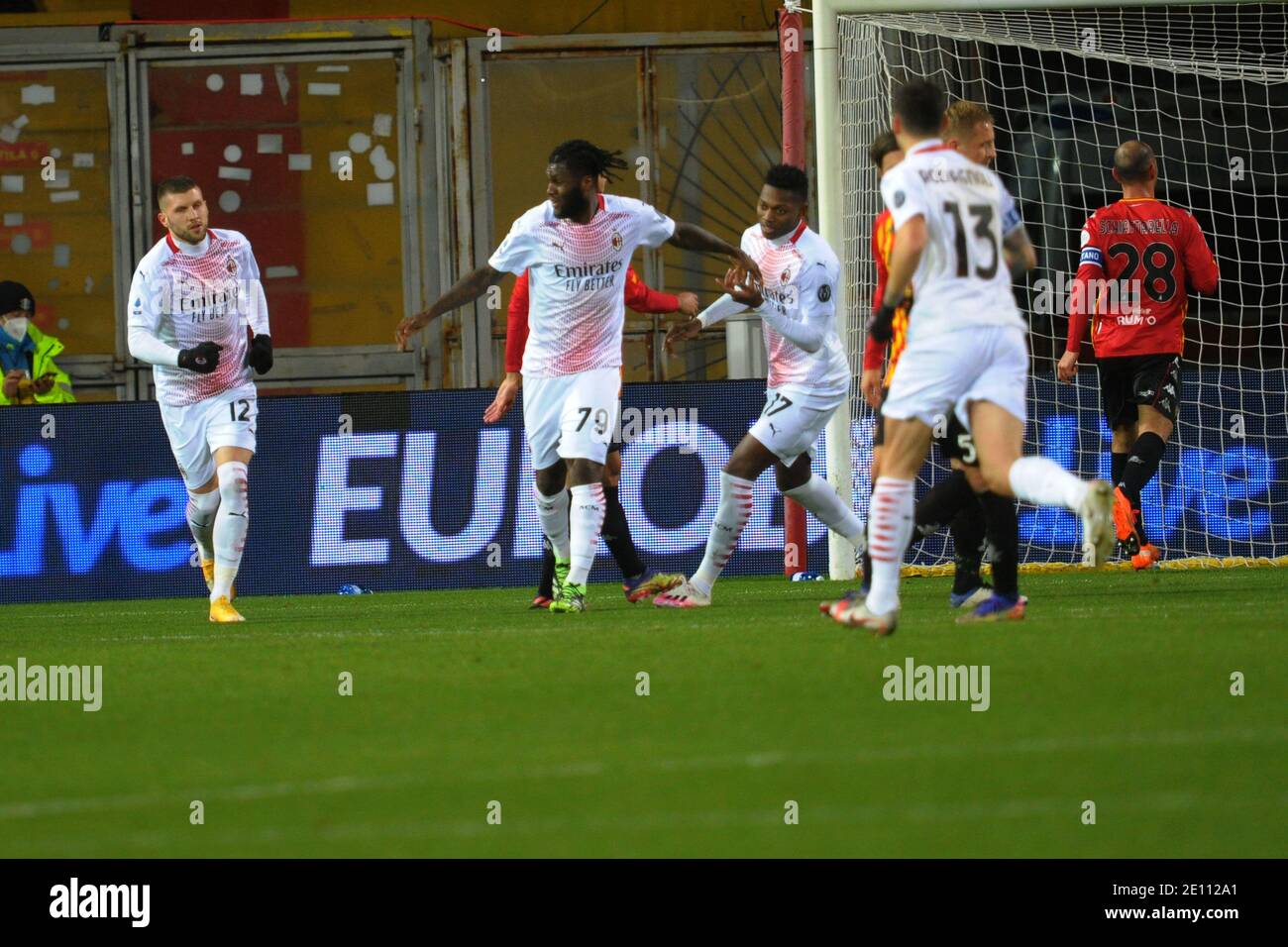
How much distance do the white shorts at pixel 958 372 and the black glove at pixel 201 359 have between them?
393 centimetres

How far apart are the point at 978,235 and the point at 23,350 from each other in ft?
30.8

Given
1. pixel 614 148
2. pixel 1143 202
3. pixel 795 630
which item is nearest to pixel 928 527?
pixel 795 630

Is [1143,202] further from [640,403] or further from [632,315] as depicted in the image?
[632,315]

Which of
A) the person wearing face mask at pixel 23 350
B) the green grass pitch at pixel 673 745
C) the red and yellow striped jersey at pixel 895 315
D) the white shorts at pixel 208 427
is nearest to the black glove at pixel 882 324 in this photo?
the red and yellow striped jersey at pixel 895 315

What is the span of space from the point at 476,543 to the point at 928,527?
15.0 feet

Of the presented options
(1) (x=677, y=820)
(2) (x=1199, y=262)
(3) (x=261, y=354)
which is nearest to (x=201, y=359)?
(3) (x=261, y=354)

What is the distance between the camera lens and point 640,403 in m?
12.7

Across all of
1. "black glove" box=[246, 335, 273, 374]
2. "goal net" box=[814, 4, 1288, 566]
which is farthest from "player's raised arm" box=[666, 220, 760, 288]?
"goal net" box=[814, 4, 1288, 566]

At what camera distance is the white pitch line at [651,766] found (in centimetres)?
438

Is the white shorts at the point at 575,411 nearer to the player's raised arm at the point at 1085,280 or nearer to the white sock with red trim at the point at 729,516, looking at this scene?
the white sock with red trim at the point at 729,516

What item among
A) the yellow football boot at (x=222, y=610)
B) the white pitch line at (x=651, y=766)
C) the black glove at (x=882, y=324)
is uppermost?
the black glove at (x=882, y=324)

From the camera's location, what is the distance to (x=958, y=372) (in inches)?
268

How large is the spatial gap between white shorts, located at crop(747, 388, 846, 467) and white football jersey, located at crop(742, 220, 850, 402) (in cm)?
7

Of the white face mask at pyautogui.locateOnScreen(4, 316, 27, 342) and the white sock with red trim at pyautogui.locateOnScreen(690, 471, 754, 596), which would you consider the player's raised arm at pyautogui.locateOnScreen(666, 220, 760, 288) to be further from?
the white face mask at pyautogui.locateOnScreen(4, 316, 27, 342)
